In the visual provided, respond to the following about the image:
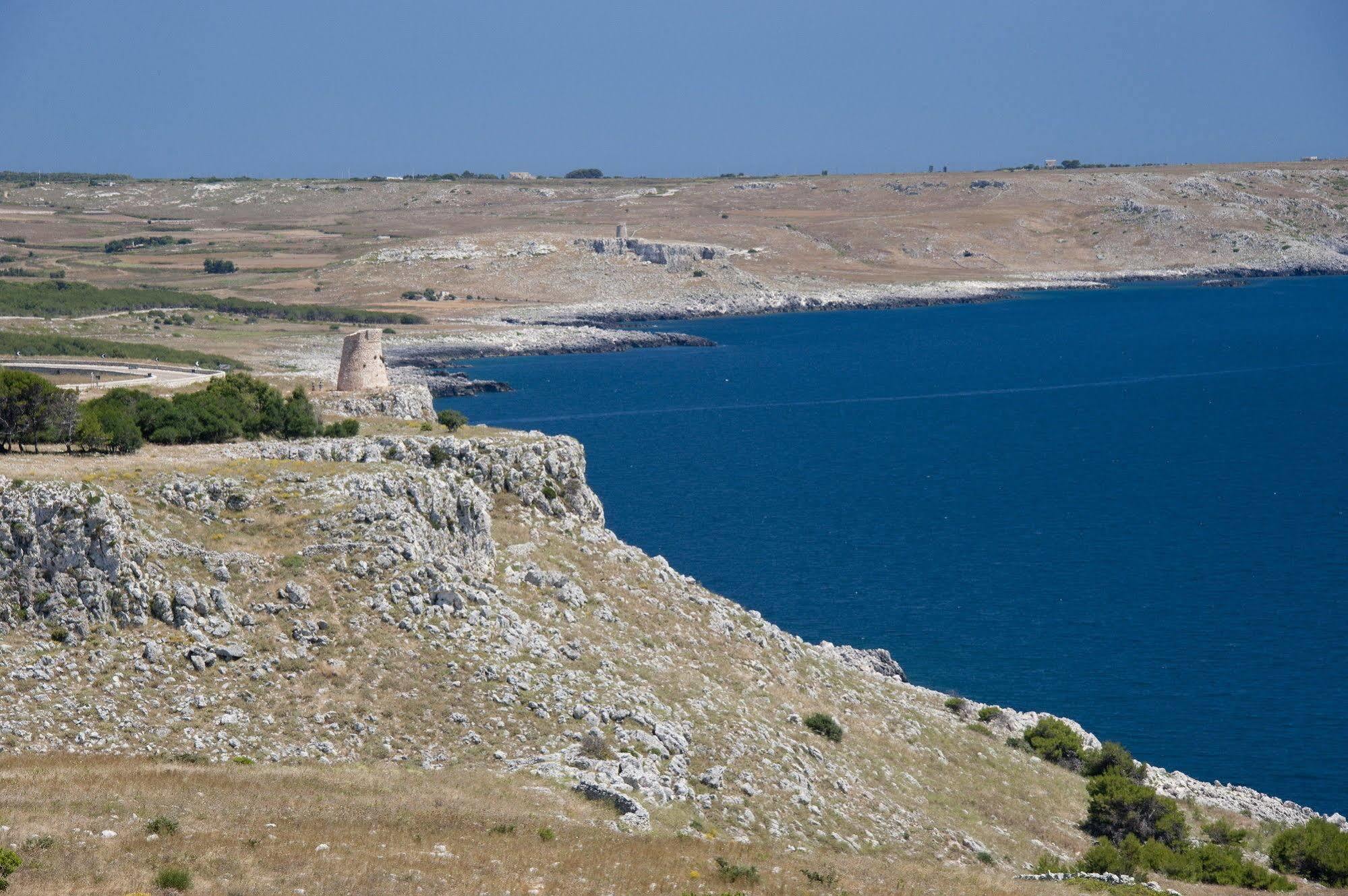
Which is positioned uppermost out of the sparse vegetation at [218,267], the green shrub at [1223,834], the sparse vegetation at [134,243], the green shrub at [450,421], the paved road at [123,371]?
the sparse vegetation at [134,243]

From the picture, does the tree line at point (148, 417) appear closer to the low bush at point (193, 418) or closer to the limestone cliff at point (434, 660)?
the low bush at point (193, 418)

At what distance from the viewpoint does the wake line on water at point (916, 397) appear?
314 ft

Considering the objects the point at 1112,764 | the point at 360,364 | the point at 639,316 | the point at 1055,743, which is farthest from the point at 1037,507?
the point at 639,316

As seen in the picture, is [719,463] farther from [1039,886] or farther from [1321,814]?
[1039,886]

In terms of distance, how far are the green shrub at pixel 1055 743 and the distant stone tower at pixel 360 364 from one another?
73.5 ft

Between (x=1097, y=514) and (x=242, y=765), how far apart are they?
54.6 metres

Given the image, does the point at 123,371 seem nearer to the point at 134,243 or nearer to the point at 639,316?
the point at 639,316

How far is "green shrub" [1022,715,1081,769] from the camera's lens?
35.8 m

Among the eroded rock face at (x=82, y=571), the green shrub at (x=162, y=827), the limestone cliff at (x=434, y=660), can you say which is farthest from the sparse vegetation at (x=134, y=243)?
the green shrub at (x=162, y=827)

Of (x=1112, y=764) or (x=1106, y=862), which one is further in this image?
(x=1112, y=764)

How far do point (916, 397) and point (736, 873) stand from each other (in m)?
91.1

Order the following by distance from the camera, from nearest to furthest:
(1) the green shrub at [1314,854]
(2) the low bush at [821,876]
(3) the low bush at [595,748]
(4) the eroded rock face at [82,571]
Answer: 1. (2) the low bush at [821,876]
2. (4) the eroded rock face at [82,571]
3. (3) the low bush at [595,748]
4. (1) the green shrub at [1314,854]

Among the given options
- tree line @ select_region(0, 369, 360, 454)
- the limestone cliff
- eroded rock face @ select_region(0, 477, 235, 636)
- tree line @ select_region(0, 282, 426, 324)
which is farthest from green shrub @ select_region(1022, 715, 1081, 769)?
tree line @ select_region(0, 282, 426, 324)

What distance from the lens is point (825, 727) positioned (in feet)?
102
